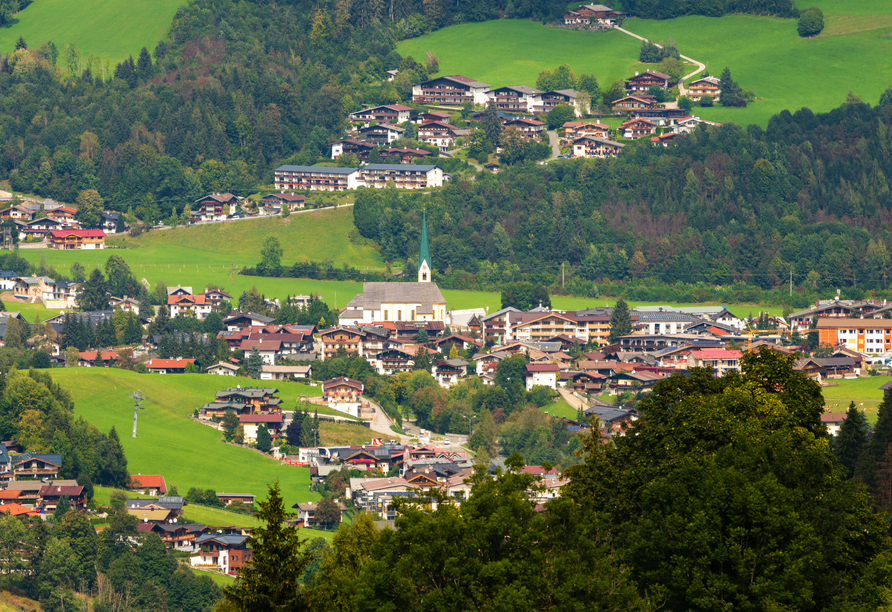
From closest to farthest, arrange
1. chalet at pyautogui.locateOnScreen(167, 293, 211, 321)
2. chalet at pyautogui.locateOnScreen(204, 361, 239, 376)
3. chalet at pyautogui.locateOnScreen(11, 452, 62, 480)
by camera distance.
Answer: chalet at pyautogui.locateOnScreen(11, 452, 62, 480) < chalet at pyautogui.locateOnScreen(204, 361, 239, 376) < chalet at pyautogui.locateOnScreen(167, 293, 211, 321)

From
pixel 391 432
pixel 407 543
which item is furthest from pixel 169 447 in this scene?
pixel 407 543

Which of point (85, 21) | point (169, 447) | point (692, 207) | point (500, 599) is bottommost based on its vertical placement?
point (169, 447)

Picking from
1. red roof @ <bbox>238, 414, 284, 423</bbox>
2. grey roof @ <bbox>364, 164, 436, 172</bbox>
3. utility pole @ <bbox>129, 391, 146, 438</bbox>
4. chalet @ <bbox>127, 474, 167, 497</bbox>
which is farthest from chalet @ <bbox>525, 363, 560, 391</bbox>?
grey roof @ <bbox>364, 164, 436, 172</bbox>

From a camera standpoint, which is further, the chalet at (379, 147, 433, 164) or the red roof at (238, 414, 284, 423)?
the chalet at (379, 147, 433, 164)

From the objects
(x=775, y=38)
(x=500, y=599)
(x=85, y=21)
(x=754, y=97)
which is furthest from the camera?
(x=85, y=21)

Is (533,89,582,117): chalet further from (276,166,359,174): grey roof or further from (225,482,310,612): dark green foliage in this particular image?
(225,482,310,612): dark green foliage

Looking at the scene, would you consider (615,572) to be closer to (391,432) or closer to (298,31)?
(391,432)
